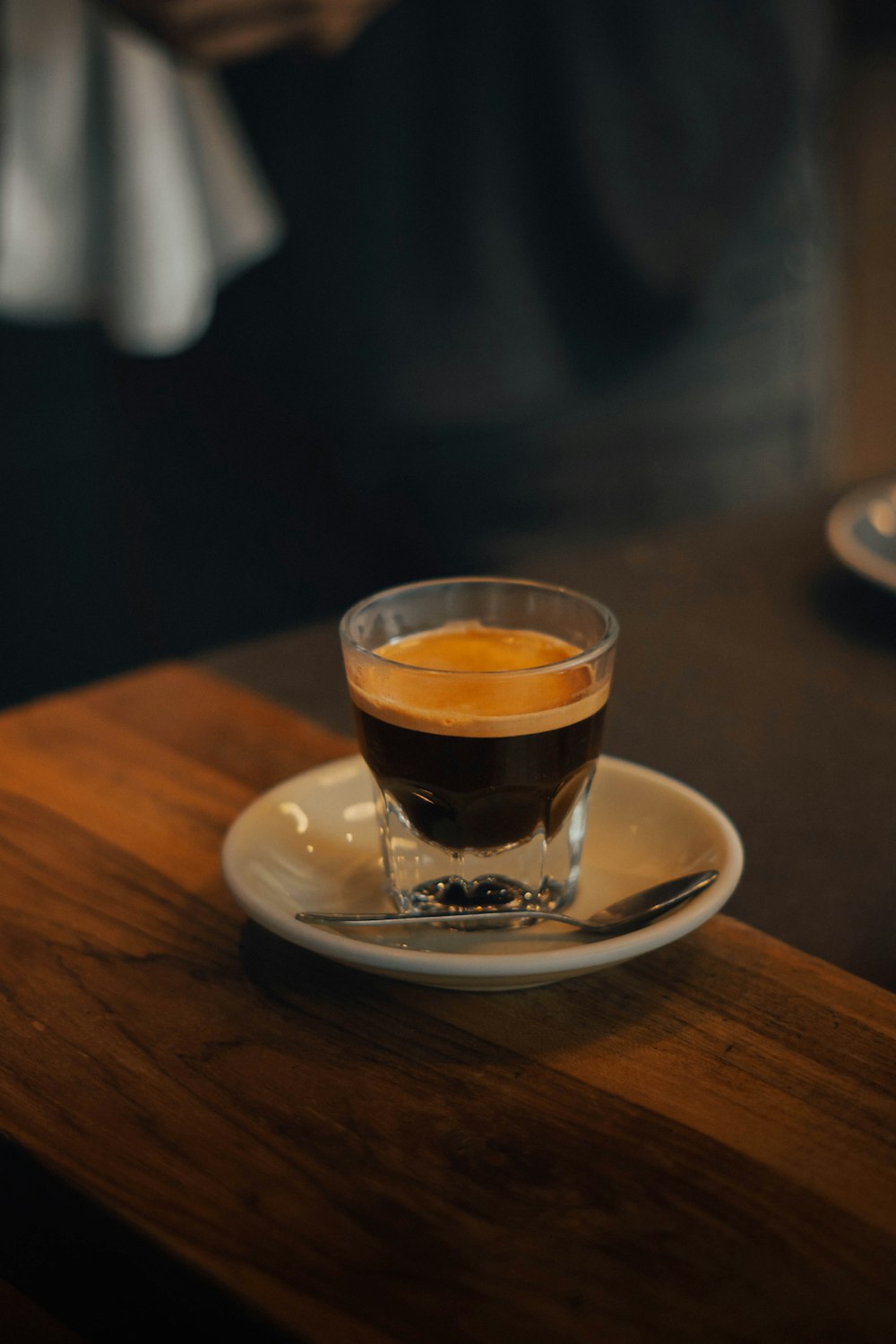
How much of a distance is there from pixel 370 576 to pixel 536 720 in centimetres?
148

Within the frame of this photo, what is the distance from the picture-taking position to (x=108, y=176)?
5.26ft

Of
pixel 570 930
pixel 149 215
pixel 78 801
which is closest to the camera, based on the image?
pixel 570 930

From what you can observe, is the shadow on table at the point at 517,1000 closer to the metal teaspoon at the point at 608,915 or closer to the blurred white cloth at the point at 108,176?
the metal teaspoon at the point at 608,915

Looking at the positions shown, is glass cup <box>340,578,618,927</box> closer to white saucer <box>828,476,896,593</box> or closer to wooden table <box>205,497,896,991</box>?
wooden table <box>205,497,896,991</box>

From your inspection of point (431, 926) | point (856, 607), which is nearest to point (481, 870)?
point (431, 926)

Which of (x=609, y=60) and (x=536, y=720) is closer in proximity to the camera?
(x=536, y=720)

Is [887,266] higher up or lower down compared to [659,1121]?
lower down

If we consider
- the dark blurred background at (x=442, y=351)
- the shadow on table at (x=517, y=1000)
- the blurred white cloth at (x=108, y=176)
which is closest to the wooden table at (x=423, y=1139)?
the shadow on table at (x=517, y=1000)

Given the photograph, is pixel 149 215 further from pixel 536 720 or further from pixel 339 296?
pixel 536 720

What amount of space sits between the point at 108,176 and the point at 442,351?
2.03ft

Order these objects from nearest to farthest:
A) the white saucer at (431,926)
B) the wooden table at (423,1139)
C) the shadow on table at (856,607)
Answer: the wooden table at (423,1139) → the white saucer at (431,926) → the shadow on table at (856,607)

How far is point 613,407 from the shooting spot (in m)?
2.12

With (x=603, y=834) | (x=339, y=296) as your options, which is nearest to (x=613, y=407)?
(x=339, y=296)

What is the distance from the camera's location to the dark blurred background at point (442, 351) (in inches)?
77.4
